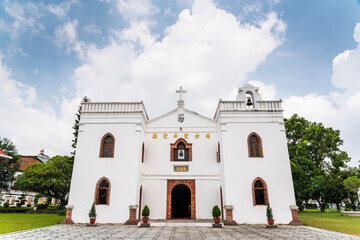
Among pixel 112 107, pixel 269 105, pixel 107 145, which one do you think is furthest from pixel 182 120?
pixel 269 105

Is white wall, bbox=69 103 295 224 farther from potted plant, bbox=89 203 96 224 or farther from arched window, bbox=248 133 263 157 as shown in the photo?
potted plant, bbox=89 203 96 224

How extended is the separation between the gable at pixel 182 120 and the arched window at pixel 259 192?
4.40 metres

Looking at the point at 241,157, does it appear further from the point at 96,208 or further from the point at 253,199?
the point at 96,208

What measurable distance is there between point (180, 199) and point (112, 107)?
23.1ft

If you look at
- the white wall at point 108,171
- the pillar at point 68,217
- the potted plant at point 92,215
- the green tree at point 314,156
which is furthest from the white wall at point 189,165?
the green tree at point 314,156

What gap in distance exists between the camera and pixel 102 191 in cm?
1190

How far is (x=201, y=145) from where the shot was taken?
1410 centimetres

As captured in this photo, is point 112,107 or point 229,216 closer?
point 229,216

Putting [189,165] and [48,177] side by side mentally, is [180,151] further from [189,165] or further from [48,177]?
[48,177]

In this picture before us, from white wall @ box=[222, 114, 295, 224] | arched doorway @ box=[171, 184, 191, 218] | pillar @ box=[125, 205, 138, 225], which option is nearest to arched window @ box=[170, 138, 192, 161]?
arched doorway @ box=[171, 184, 191, 218]

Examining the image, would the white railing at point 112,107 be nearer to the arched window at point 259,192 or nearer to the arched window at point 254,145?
the arched window at point 254,145

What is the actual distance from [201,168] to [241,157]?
8.80 feet

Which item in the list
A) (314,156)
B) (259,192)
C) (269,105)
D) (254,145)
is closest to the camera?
(259,192)

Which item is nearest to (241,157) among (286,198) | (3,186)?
(286,198)
